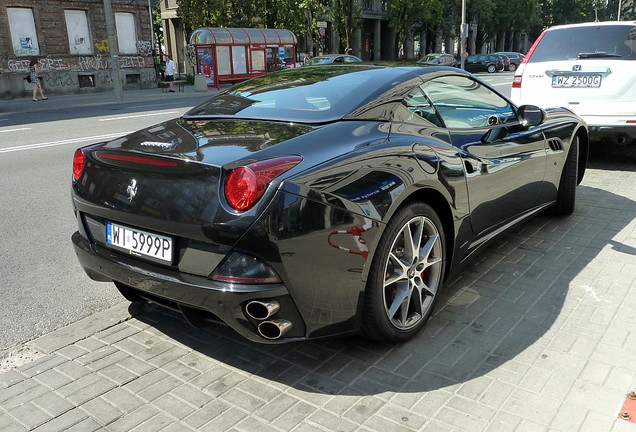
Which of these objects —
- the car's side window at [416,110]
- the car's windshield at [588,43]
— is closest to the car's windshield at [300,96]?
the car's side window at [416,110]

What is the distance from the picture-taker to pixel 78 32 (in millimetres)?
27500

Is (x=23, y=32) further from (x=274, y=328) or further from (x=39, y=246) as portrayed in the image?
(x=274, y=328)

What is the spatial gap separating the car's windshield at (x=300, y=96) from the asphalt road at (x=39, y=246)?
153 cm

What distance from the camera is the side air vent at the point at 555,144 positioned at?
4683mm

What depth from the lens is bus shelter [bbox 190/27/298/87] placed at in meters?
28.4

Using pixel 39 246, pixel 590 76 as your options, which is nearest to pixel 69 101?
pixel 39 246

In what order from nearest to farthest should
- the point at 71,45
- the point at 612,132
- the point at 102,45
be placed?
the point at 612,132 → the point at 71,45 → the point at 102,45

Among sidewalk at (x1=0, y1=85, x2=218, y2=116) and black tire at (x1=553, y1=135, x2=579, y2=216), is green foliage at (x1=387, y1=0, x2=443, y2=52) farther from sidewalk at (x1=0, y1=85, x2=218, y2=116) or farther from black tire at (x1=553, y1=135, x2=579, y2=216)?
black tire at (x1=553, y1=135, x2=579, y2=216)

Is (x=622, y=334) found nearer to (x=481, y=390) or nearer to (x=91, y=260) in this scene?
(x=481, y=390)

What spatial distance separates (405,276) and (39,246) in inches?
136

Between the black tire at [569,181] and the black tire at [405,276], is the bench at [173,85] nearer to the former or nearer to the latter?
the black tire at [569,181]

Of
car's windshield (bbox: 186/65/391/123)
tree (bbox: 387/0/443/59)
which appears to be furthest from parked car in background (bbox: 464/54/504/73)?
car's windshield (bbox: 186/65/391/123)

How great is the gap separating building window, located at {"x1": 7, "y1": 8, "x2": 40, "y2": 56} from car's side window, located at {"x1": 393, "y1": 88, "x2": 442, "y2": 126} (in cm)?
2686

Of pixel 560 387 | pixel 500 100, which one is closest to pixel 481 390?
pixel 560 387
